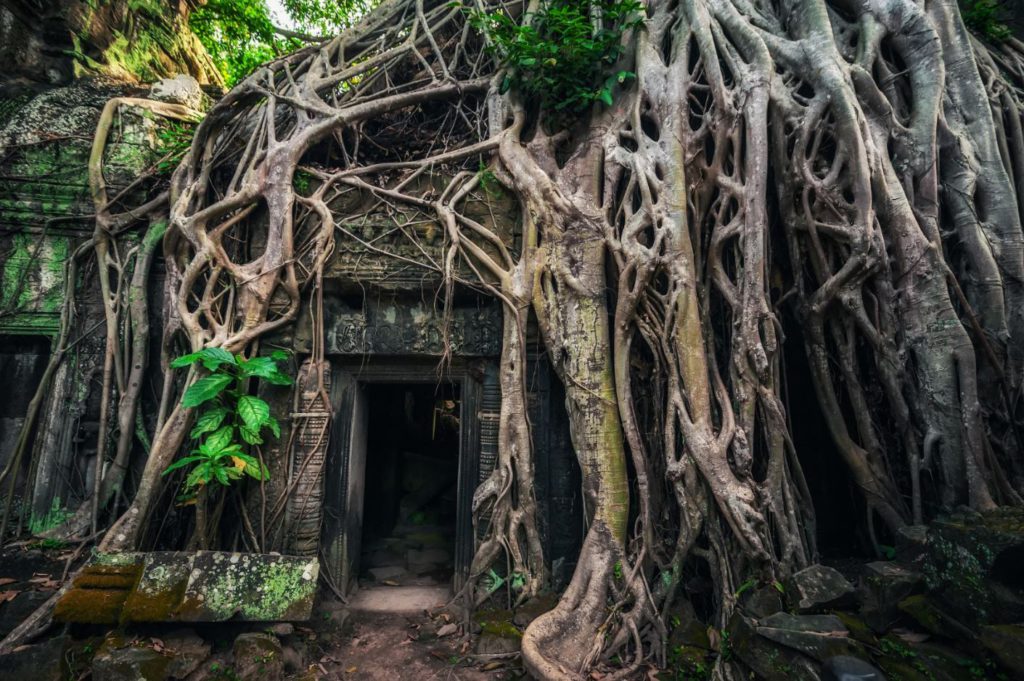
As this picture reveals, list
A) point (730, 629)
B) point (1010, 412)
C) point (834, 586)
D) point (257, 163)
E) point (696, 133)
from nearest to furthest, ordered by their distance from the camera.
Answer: point (834, 586) < point (730, 629) < point (1010, 412) < point (696, 133) < point (257, 163)

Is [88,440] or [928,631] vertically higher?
[88,440]

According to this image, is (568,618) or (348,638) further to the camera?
(348,638)

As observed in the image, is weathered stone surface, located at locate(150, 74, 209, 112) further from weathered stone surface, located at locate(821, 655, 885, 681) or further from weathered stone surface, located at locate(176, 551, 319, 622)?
weathered stone surface, located at locate(821, 655, 885, 681)

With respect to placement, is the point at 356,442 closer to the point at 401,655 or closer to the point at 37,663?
the point at 401,655

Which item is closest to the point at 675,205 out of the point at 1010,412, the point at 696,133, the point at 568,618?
the point at 696,133

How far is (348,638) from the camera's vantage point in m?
2.97

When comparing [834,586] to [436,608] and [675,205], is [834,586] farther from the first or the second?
[436,608]

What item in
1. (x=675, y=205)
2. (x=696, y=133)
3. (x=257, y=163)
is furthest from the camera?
(x=257, y=163)

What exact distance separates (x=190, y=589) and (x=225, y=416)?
1041mm

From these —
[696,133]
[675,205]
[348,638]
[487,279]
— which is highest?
[696,133]

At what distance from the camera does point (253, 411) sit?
2.94m

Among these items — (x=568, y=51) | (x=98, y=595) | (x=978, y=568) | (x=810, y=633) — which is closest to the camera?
(x=978, y=568)

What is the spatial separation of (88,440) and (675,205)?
188 inches

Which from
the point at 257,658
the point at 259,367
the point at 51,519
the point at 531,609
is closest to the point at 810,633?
the point at 531,609
